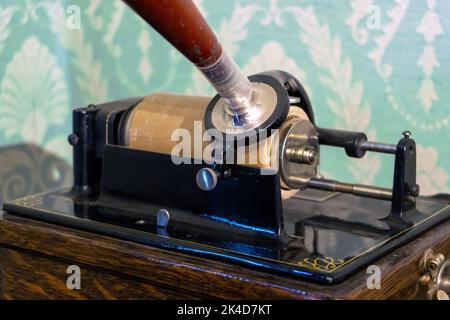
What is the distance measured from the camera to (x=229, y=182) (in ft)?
3.16

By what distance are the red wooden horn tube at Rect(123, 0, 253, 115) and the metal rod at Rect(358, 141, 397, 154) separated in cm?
Result: 20

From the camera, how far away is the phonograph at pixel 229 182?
35.0 inches

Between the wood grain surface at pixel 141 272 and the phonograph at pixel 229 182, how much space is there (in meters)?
0.02

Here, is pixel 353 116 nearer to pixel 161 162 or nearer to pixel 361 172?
pixel 361 172

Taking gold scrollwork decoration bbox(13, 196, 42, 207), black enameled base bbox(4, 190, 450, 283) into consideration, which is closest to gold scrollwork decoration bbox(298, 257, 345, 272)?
black enameled base bbox(4, 190, 450, 283)

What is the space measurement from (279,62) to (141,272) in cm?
60

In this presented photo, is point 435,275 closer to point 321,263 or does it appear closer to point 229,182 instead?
point 321,263

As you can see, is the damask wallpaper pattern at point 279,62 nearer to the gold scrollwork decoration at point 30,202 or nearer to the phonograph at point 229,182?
the phonograph at point 229,182

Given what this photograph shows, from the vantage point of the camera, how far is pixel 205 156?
0.99 meters

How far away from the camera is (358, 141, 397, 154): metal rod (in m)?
1.02

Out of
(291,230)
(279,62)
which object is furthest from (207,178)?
(279,62)

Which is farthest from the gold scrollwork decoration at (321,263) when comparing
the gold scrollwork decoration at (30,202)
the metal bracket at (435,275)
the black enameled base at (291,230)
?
the gold scrollwork decoration at (30,202)
